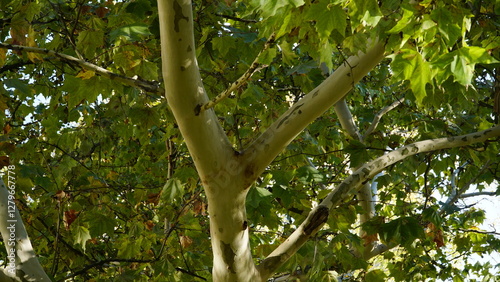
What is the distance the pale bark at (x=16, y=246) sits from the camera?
321 cm

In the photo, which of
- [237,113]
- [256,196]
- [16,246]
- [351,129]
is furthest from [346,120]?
[16,246]

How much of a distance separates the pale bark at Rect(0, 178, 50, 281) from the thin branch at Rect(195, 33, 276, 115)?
1.39 metres

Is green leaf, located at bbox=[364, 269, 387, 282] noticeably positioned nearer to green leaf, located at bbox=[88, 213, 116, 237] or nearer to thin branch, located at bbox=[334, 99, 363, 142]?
thin branch, located at bbox=[334, 99, 363, 142]

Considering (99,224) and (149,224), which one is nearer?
(99,224)

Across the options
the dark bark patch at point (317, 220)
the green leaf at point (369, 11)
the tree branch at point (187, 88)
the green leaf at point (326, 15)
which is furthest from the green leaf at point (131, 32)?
the dark bark patch at point (317, 220)

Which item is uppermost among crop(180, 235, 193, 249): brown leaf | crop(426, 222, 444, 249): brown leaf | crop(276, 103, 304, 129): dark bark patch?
crop(426, 222, 444, 249): brown leaf

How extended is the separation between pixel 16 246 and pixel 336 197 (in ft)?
6.15

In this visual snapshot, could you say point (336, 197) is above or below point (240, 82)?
below

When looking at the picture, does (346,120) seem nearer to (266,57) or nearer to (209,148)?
(209,148)

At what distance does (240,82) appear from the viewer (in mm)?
2539

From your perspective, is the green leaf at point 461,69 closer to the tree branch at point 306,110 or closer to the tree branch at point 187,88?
the tree branch at point 306,110

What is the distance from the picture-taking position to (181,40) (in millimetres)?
2568

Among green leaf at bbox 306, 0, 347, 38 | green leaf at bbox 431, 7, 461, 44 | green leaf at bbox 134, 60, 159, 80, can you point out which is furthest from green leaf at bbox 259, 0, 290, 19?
green leaf at bbox 134, 60, 159, 80

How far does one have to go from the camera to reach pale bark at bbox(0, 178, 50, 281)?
3215 millimetres
